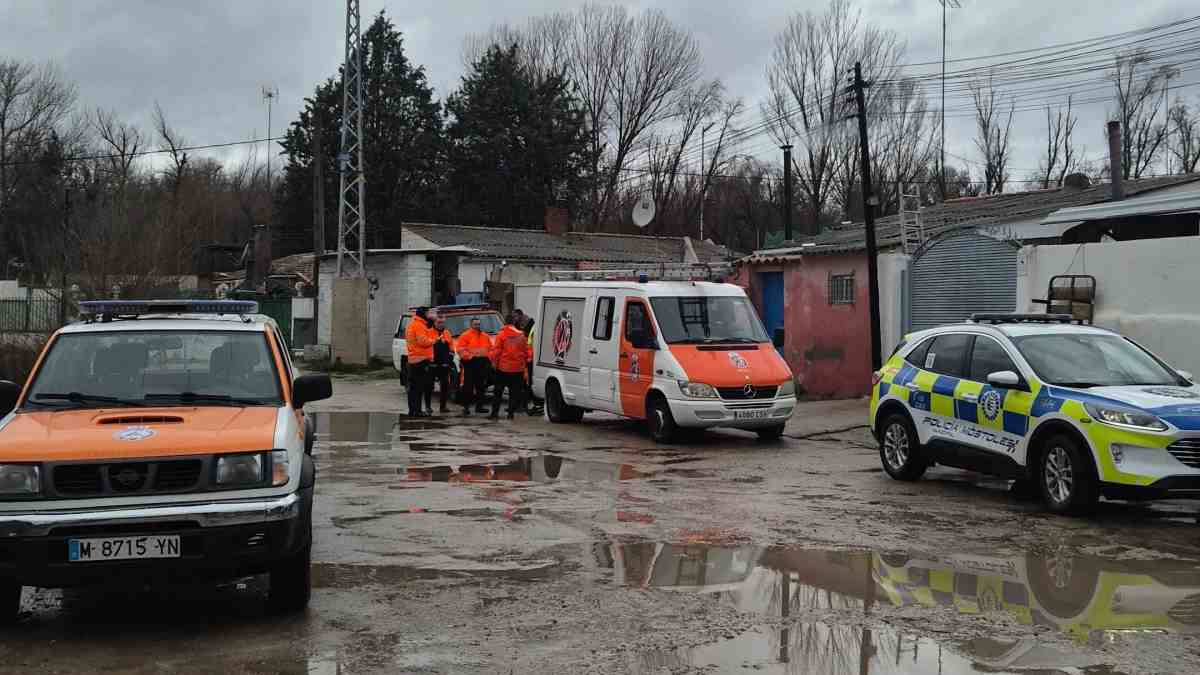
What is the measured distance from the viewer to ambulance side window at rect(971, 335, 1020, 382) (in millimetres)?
11035

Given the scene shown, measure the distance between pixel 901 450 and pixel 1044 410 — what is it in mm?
2192

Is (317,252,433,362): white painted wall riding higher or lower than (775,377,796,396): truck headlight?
higher

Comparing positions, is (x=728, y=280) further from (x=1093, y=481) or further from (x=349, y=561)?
(x=349, y=561)

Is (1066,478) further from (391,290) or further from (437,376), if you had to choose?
(391,290)

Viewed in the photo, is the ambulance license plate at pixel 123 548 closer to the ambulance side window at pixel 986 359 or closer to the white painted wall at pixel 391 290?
the ambulance side window at pixel 986 359

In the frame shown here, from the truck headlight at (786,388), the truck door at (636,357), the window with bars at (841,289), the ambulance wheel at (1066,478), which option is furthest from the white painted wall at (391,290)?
the ambulance wheel at (1066,478)

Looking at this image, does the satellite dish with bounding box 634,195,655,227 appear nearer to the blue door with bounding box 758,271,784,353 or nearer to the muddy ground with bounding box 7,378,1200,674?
the blue door with bounding box 758,271,784,353

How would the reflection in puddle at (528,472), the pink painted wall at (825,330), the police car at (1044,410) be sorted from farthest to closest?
the pink painted wall at (825,330) → the reflection in puddle at (528,472) → the police car at (1044,410)

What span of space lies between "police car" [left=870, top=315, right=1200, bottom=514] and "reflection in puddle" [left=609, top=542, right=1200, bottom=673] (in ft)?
4.27

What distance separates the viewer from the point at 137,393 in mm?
7320

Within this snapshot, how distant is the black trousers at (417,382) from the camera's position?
19234 millimetres

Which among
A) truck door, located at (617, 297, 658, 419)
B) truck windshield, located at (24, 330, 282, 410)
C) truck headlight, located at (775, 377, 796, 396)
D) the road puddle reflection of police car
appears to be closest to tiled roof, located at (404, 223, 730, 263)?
truck door, located at (617, 297, 658, 419)

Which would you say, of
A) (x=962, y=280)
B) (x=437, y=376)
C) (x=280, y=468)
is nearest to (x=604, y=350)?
(x=437, y=376)

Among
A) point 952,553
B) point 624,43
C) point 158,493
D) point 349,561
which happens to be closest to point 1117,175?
point 952,553
